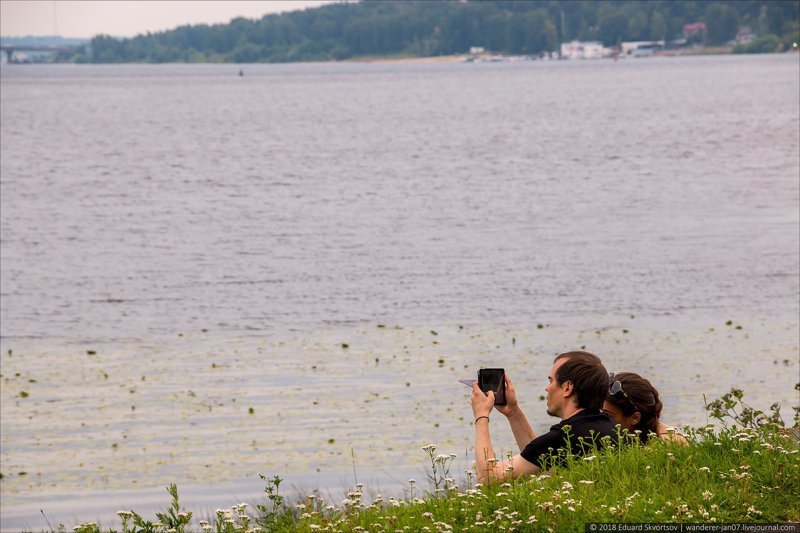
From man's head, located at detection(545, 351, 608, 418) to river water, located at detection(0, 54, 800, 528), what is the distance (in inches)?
216

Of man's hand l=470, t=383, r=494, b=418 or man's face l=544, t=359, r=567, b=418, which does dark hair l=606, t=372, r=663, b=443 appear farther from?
man's hand l=470, t=383, r=494, b=418

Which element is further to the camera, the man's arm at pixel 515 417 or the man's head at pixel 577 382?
the man's arm at pixel 515 417

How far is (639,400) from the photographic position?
7.78 meters

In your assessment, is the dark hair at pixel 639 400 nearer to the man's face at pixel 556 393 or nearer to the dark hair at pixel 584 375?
the dark hair at pixel 584 375

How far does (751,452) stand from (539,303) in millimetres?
15458

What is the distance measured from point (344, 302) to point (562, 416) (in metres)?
16.6

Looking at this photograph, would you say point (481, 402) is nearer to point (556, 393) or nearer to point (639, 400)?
point (556, 393)

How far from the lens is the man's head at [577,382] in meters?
7.22

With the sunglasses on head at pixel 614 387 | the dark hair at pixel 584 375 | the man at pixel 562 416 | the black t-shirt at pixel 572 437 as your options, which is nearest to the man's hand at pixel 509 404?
the man at pixel 562 416

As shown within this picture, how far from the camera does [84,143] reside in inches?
3369

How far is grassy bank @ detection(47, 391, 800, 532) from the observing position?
6680mm

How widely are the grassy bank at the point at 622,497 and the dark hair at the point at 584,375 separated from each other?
0.37 meters

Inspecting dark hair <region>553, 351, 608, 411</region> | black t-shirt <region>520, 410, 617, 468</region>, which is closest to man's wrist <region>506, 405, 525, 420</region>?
black t-shirt <region>520, 410, 617, 468</region>

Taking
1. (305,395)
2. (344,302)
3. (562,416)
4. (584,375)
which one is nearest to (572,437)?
(562,416)
